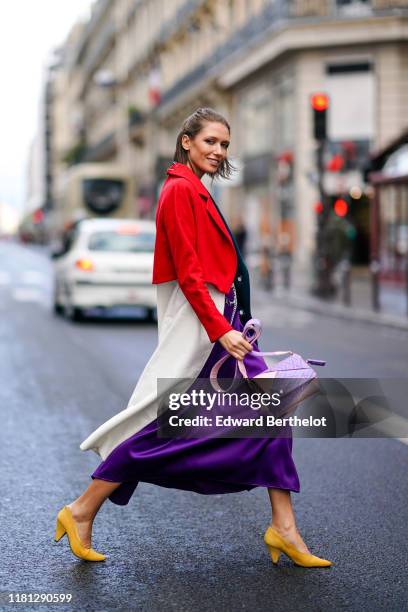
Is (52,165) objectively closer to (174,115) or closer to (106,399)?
(174,115)

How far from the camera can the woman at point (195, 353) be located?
3.95 meters

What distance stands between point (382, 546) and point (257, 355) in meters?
1.01

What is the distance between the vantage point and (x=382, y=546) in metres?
4.42

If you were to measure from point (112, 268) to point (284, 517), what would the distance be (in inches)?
482

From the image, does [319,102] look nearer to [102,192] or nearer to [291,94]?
[291,94]

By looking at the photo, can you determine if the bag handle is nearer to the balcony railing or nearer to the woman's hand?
the woman's hand

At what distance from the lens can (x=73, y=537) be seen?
4172 mm

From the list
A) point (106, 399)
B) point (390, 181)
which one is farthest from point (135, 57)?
point (106, 399)

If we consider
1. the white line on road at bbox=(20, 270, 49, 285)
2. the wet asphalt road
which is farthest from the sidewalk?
the wet asphalt road

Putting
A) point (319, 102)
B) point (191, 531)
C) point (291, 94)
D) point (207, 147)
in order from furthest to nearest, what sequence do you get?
point (291, 94)
point (319, 102)
point (191, 531)
point (207, 147)

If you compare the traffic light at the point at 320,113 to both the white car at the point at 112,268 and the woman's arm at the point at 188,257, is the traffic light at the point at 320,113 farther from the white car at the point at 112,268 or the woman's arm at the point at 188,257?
the woman's arm at the point at 188,257

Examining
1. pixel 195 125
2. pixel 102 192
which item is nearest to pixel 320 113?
pixel 195 125

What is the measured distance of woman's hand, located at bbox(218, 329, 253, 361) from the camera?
12.7ft

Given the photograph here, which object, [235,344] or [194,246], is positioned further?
[194,246]
